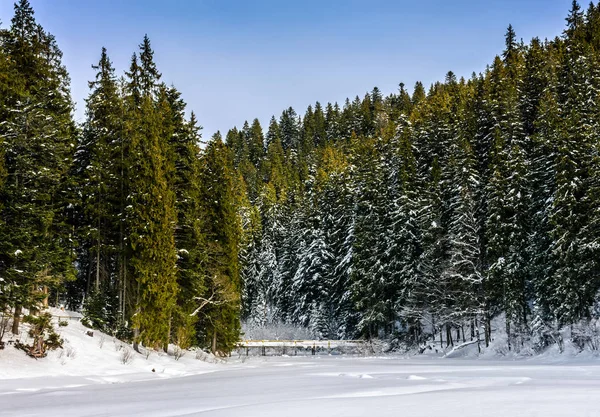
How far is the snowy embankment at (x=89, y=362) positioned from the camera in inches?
654

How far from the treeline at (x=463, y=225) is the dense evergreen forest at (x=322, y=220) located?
179 millimetres

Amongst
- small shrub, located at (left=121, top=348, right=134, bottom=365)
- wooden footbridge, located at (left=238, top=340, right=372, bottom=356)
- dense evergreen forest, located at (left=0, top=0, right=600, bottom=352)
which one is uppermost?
dense evergreen forest, located at (left=0, top=0, right=600, bottom=352)

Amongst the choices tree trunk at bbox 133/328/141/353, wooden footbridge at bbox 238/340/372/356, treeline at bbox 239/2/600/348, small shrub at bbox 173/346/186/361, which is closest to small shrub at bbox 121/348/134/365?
tree trunk at bbox 133/328/141/353

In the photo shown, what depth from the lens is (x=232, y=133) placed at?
136250mm

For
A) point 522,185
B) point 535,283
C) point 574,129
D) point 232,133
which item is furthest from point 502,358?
point 232,133

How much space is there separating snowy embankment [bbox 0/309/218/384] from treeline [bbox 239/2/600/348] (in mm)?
20615

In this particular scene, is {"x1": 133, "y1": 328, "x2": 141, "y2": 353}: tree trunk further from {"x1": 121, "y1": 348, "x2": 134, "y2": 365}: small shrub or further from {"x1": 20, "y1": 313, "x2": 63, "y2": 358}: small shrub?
{"x1": 20, "y1": 313, "x2": 63, "y2": 358}: small shrub

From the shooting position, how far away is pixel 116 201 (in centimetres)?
2714

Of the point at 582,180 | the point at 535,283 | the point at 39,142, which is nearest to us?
the point at 39,142

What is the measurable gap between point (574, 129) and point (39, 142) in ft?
90.1

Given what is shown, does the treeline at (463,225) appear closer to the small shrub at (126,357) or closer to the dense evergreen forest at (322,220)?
the dense evergreen forest at (322,220)

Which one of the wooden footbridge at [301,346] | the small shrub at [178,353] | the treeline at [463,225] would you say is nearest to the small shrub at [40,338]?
the small shrub at [178,353]

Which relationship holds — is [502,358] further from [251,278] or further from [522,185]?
[251,278]

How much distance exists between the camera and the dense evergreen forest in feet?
70.0
